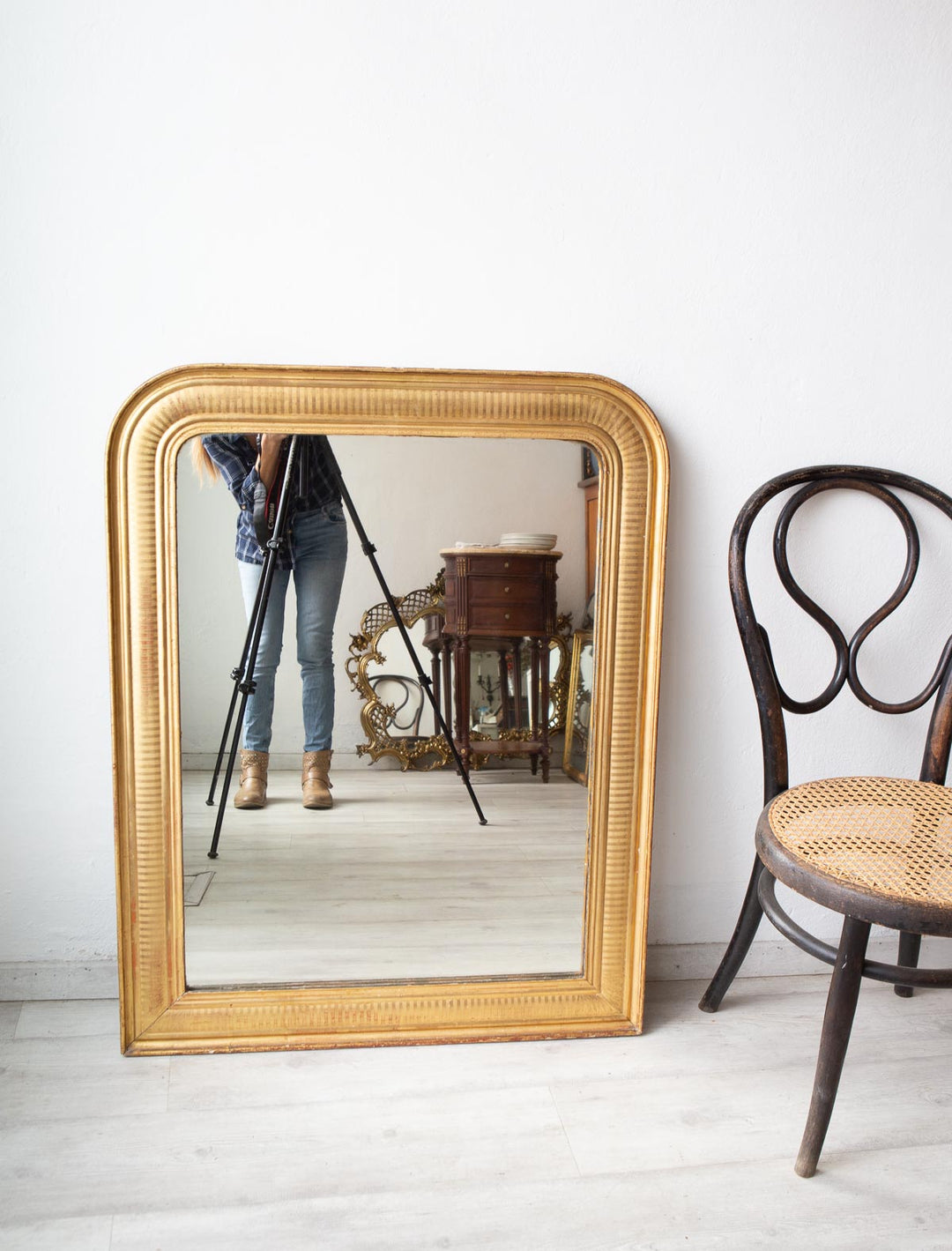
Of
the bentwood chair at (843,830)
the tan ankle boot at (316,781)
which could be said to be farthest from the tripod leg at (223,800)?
the bentwood chair at (843,830)

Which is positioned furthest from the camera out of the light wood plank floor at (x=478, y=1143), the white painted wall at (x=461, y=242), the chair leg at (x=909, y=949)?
the chair leg at (x=909, y=949)

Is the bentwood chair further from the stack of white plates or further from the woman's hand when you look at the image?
the woman's hand

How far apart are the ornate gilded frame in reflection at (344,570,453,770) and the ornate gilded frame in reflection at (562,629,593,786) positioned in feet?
0.71

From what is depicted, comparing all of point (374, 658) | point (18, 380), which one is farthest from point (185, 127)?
point (374, 658)

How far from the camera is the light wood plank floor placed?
1240 mm

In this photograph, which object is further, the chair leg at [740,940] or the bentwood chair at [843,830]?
the chair leg at [740,940]

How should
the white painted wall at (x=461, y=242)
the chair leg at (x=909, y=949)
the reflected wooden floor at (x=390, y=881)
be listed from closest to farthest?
the white painted wall at (x=461, y=242) → the reflected wooden floor at (x=390, y=881) → the chair leg at (x=909, y=949)

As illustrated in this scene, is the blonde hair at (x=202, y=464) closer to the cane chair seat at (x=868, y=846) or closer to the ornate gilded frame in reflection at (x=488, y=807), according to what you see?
the ornate gilded frame in reflection at (x=488, y=807)

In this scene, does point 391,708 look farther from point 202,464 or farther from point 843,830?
point 843,830

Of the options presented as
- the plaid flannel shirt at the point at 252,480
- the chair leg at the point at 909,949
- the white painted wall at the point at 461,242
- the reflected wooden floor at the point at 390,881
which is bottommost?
the chair leg at the point at 909,949

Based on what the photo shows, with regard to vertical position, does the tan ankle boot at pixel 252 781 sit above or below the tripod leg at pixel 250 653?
below

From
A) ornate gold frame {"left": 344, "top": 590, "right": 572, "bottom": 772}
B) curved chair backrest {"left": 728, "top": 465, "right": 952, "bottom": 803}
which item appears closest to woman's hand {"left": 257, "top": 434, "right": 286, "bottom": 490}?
ornate gold frame {"left": 344, "top": 590, "right": 572, "bottom": 772}

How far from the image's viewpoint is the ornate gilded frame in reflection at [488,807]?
1.54 metres

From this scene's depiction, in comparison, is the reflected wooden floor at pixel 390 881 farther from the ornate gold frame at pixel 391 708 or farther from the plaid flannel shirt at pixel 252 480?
the plaid flannel shirt at pixel 252 480
